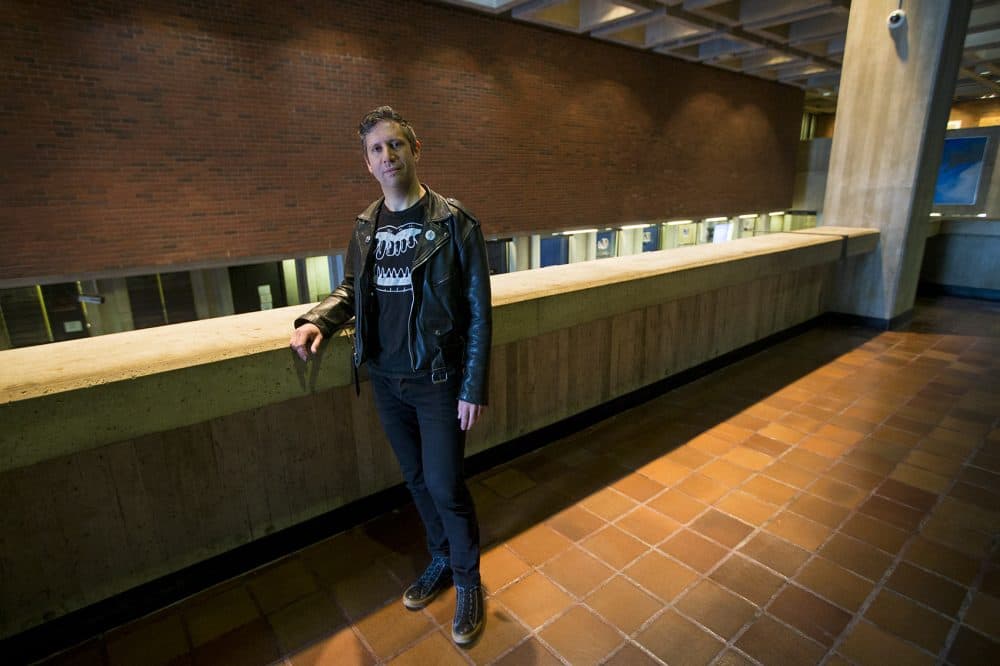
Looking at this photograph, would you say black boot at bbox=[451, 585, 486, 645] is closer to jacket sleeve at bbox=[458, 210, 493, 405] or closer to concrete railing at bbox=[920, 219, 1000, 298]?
jacket sleeve at bbox=[458, 210, 493, 405]

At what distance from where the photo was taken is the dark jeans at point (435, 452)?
1.85m

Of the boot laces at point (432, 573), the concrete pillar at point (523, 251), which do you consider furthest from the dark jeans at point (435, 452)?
the concrete pillar at point (523, 251)

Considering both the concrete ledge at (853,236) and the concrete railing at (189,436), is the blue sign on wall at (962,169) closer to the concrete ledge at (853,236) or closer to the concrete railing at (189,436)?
the concrete ledge at (853,236)

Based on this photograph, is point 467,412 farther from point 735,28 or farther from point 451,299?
point 735,28

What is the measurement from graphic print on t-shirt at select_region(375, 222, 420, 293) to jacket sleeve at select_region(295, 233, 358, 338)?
13 centimetres

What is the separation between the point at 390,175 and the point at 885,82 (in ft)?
20.8

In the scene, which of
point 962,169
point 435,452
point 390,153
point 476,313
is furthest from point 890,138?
point 962,169

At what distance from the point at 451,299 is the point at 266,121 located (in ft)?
23.6

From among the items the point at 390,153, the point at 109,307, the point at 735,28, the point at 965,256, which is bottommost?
the point at 109,307

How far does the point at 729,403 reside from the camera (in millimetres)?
3975

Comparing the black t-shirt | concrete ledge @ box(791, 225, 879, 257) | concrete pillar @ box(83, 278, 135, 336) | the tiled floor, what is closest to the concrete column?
concrete ledge @ box(791, 225, 879, 257)

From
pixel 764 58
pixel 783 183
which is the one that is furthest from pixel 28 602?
pixel 783 183

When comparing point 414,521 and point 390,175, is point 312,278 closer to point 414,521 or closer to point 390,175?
point 414,521

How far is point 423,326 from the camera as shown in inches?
70.2
